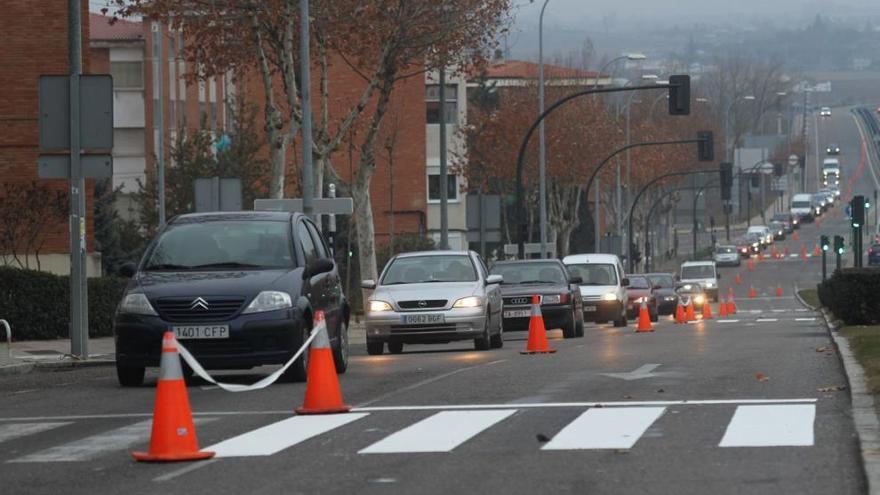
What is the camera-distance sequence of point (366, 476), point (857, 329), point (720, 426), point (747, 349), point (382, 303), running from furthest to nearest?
point (857, 329) < point (382, 303) < point (747, 349) < point (720, 426) < point (366, 476)

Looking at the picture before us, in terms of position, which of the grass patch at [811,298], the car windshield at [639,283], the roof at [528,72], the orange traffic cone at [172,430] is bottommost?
the grass patch at [811,298]

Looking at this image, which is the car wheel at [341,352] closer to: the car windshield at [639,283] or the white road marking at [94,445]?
the white road marking at [94,445]

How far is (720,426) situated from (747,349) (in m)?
11.9

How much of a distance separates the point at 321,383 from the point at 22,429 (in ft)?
7.20

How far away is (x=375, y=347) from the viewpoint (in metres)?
28.3

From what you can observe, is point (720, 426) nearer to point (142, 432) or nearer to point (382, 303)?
point (142, 432)

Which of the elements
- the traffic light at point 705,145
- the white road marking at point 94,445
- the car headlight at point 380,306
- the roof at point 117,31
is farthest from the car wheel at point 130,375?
the roof at point 117,31

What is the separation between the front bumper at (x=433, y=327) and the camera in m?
27.4

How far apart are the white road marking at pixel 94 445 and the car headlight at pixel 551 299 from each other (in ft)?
67.4

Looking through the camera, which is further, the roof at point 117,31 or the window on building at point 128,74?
the roof at point 117,31

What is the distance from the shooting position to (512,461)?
478 inches

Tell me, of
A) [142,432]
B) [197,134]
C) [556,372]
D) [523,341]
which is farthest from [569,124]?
[142,432]

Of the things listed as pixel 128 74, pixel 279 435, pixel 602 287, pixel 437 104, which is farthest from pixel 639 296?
pixel 279 435

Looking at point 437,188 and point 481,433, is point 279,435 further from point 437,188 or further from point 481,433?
point 437,188
